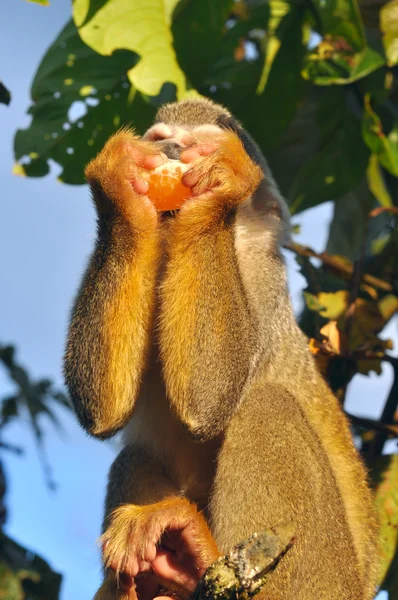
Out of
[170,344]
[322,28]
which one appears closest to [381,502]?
[170,344]

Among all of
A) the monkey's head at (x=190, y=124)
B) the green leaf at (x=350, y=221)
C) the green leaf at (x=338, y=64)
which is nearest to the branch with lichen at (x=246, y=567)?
the monkey's head at (x=190, y=124)

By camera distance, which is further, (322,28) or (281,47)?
(281,47)

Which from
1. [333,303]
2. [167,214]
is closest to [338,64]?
[333,303]

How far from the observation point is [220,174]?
3.88m

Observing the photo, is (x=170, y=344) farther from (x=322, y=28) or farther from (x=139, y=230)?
(x=322, y=28)

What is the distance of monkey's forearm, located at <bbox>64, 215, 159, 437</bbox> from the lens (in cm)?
391

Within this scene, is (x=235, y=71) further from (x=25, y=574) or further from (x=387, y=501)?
(x=25, y=574)

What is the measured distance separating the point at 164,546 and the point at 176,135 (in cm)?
212

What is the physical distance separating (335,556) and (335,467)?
0.69m

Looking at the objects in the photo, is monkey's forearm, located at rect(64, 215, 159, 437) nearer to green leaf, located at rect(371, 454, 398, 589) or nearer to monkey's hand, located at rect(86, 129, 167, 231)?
monkey's hand, located at rect(86, 129, 167, 231)

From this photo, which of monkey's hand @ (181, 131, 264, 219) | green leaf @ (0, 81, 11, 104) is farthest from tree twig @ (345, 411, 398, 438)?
green leaf @ (0, 81, 11, 104)

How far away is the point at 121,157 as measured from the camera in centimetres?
395

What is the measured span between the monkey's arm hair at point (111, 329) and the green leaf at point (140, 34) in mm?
1451

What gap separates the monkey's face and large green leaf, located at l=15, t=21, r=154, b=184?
929 millimetres
